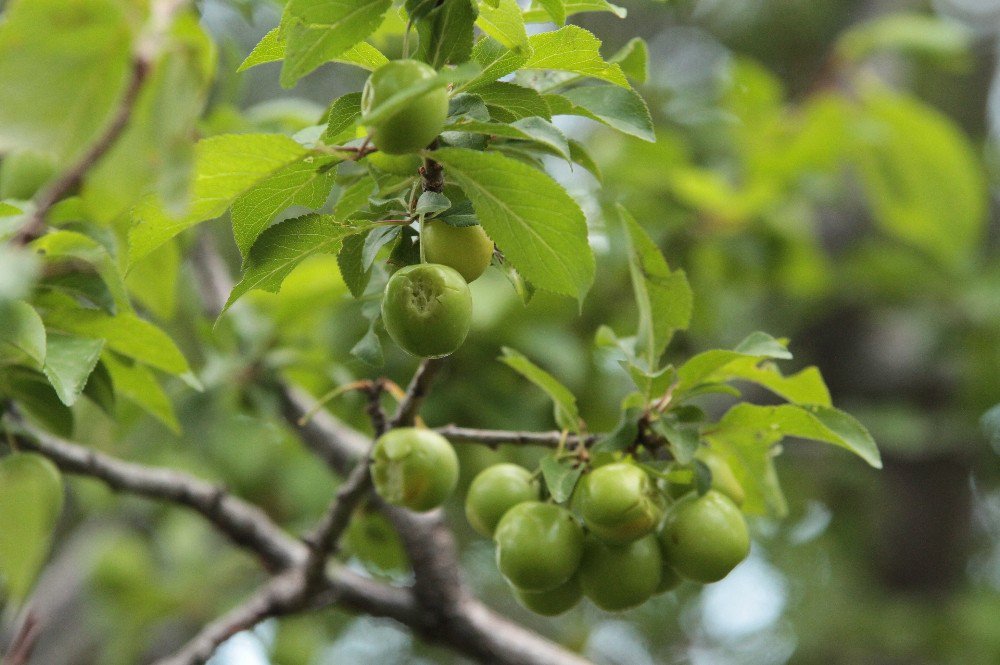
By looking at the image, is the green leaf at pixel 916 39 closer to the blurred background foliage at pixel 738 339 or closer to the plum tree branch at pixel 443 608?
the blurred background foliage at pixel 738 339

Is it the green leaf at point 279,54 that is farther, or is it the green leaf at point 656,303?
the green leaf at point 656,303

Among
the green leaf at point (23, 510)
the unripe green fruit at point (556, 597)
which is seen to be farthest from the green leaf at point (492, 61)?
the green leaf at point (23, 510)

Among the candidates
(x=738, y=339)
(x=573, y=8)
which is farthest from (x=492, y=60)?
(x=738, y=339)

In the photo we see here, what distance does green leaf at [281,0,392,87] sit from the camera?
2.39 feet

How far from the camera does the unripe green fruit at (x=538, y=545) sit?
950 mm

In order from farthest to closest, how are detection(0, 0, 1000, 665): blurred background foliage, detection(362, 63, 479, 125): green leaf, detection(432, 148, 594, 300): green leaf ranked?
detection(0, 0, 1000, 665): blurred background foliage → detection(432, 148, 594, 300): green leaf → detection(362, 63, 479, 125): green leaf

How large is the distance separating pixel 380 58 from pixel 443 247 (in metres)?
0.17

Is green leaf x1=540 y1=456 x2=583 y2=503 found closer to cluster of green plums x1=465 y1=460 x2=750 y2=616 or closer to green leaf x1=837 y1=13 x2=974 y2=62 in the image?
cluster of green plums x1=465 y1=460 x2=750 y2=616

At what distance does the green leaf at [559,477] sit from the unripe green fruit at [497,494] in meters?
0.07

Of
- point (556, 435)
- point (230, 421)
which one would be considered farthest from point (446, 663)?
point (556, 435)

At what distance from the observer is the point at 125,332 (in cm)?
104

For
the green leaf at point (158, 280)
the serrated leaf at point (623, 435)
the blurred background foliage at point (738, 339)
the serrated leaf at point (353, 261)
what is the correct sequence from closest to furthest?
1. the serrated leaf at point (353, 261)
2. the serrated leaf at point (623, 435)
3. the green leaf at point (158, 280)
4. the blurred background foliage at point (738, 339)

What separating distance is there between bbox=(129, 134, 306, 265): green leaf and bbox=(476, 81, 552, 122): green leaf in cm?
17

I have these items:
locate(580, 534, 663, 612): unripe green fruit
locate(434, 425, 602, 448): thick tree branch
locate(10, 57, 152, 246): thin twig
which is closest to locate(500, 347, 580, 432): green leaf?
locate(434, 425, 602, 448): thick tree branch
